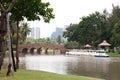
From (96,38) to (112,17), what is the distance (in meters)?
9.69

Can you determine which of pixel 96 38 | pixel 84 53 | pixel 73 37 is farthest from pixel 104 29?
pixel 73 37

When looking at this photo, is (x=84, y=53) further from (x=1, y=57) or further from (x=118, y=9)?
(x=1, y=57)

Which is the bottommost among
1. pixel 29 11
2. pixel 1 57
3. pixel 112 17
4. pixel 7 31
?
pixel 1 57

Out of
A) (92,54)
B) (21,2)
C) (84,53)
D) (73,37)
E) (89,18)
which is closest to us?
(21,2)

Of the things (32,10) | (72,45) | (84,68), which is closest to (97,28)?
(72,45)

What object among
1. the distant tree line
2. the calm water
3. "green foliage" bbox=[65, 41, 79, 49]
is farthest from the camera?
"green foliage" bbox=[65, 41, 79, 49]

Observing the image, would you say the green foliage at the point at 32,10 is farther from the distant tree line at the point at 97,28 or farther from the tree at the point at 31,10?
the distant tree line at the point at 97,28

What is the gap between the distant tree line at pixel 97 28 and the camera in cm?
8738

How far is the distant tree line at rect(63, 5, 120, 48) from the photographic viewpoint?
8738cm

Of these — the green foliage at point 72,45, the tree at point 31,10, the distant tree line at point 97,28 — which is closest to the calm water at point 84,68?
the tree at point 31,10

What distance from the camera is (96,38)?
312 ft

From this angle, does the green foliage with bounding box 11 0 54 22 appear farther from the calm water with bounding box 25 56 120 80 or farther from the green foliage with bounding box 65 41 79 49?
the green foliage with bounding box 65 41 79 49

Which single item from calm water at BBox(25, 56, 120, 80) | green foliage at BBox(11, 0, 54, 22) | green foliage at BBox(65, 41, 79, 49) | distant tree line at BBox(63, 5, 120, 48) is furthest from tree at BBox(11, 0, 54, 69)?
green foliage at BBox(65, 41, 79, 49)

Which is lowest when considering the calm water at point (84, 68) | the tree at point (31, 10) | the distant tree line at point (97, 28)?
the calm water at point (84, 68)
